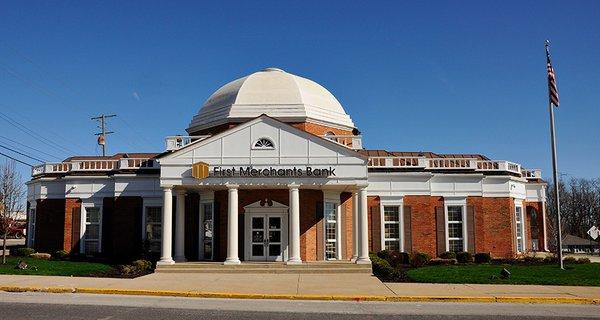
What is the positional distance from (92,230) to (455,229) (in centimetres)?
2094

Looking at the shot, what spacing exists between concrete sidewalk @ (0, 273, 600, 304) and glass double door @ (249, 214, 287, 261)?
5.87m

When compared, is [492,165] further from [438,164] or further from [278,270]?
[278,270]

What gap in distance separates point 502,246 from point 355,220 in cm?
953

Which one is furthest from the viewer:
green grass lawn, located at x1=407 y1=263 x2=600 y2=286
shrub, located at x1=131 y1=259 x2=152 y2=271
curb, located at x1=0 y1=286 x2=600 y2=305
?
shrub, located at x1=131 y1=259 x2=152 y2=271

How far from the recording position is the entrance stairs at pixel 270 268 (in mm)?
24328

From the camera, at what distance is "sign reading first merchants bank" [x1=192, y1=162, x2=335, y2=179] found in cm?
2570

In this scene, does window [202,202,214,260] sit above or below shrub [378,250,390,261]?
above

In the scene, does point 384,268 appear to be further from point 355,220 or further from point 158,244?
point 158,244

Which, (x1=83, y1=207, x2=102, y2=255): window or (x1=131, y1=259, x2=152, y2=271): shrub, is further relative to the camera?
(x1=83, y1=207, x2=102, y2=255): window

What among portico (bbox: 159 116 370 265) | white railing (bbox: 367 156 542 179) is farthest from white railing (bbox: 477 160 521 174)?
portico (bbox: 159 116 370 265)

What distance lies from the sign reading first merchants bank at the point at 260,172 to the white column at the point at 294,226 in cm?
69

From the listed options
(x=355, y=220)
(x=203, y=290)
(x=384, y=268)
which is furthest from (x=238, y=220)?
(x=203, y=290)

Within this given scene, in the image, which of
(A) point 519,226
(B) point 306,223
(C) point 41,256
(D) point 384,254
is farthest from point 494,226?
(C) point 41,256

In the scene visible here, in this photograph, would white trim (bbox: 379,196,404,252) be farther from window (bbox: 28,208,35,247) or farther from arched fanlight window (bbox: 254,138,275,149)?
window (bbox: 28,208,35,247)
